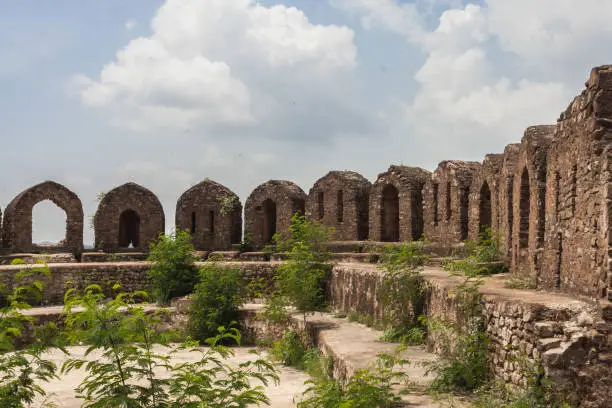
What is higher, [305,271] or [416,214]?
[416,214]

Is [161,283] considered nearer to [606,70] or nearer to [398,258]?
[398,258]

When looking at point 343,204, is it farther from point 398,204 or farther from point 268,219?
point 268,219

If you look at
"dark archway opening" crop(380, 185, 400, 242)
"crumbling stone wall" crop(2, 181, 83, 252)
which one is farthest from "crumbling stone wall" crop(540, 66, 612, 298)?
"crumbling stone wall" crop(2, 181, 83, 252)

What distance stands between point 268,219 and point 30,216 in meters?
8.78

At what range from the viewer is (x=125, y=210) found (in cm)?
2388

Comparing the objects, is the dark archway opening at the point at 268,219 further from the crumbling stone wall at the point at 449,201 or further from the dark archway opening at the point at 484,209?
the dark archway opening at the point at 484,209

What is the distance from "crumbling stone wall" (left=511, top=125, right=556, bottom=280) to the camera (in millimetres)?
9570

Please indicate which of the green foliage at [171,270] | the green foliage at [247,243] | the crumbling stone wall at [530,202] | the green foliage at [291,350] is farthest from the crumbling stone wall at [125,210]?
the crumbling stone wall at [530,202]

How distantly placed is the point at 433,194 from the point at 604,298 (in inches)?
450

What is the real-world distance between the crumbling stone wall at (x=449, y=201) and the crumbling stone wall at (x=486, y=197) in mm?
439

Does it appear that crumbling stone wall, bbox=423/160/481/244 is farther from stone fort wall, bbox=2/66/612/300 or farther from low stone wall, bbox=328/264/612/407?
low stone wall, bbox=328/264/612/407

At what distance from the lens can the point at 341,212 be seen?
21219 mm

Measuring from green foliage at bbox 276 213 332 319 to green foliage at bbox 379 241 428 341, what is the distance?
9.47ft

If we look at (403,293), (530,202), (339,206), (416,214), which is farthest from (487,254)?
(339,206)
